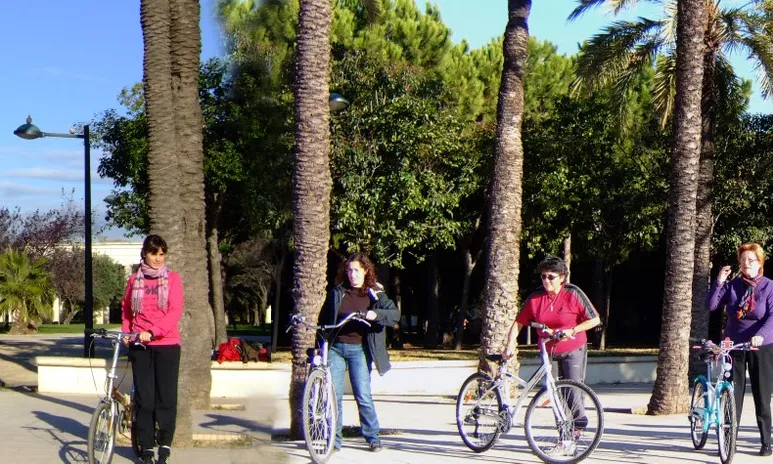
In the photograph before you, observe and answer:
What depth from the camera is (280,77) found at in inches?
1160

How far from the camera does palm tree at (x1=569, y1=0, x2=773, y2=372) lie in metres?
19.9

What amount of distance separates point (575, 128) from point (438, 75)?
544 cm

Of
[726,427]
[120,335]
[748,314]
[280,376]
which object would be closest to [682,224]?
[748,314]

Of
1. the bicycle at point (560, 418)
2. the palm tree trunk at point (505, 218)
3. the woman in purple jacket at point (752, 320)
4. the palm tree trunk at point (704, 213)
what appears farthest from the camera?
the palm tree trunk at point (704, 213)

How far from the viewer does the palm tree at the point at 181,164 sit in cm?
1028

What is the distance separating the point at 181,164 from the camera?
12.6 metres

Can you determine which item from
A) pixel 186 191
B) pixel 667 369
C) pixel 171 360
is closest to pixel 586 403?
pixel 171 360

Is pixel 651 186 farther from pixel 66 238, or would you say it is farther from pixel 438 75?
pixel 66 238

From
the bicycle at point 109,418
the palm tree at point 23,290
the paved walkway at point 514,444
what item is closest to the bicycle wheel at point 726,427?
the paved walkway at point 514,444

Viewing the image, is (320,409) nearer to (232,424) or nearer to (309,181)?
(309,181)

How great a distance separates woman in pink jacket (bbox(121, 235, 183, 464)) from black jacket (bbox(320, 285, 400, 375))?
1.28 metres

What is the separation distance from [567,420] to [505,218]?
6.97 meters

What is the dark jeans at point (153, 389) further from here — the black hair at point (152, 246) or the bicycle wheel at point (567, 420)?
the bicycle wheel at point (567, 420)

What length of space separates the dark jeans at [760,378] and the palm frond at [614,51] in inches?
474
